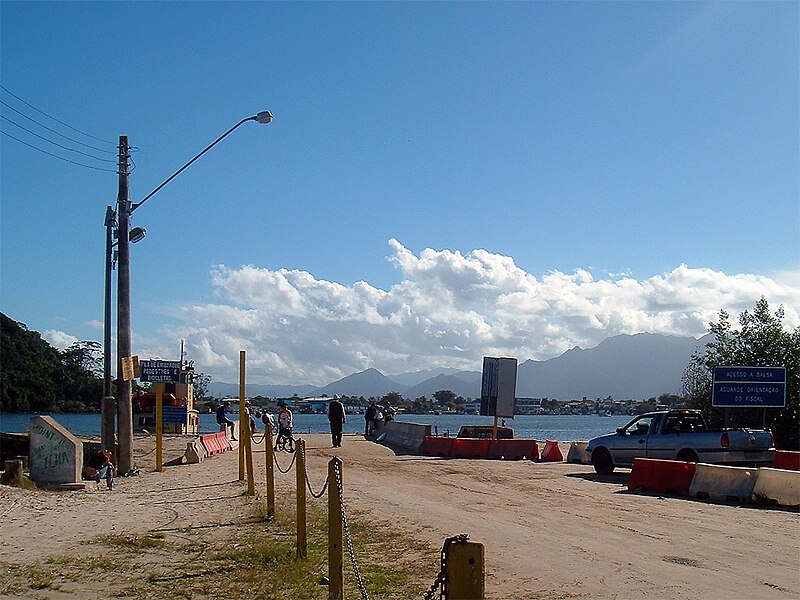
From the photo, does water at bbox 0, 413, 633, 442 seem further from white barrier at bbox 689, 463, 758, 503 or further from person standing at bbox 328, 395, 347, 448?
white barrier at bbox 689, 463, 758, 503

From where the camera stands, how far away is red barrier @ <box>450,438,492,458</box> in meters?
27.8

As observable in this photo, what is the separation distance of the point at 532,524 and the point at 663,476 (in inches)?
209

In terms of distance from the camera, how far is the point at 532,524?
12914mm

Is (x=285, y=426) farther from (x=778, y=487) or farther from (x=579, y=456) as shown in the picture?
(x=778, y=487)

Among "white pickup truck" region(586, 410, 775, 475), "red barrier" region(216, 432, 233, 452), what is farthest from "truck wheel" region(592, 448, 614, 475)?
"red barrier" region(216, 432, 233, 452)

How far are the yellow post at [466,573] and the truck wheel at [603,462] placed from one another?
1827 centimetres

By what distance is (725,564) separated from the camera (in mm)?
9977

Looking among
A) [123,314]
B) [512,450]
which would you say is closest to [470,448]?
[512,450]

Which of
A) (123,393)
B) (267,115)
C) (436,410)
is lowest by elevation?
(436,410)

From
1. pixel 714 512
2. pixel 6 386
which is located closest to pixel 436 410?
pixel 6 386

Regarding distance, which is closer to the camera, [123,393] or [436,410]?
[123,393]

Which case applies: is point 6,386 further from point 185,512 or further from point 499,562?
point 499,562

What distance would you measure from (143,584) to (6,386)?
64839 millimetres

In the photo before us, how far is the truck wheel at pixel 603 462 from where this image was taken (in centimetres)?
2238
